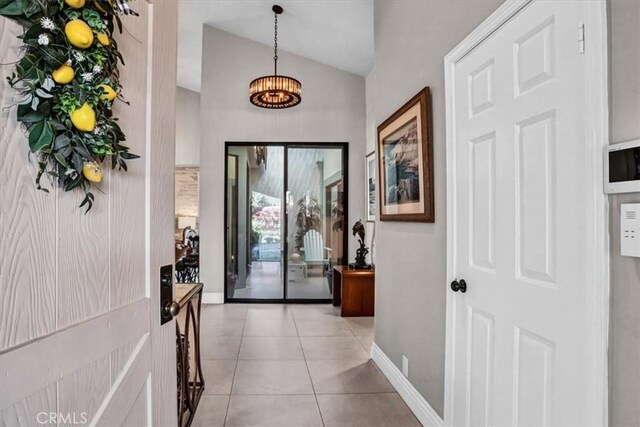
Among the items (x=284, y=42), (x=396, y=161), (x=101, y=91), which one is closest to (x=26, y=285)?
(x=101, y=91)

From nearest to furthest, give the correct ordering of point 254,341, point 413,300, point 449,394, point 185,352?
1. point 449,394
2. point 185,352
3. point 413,300
4. point 254,341

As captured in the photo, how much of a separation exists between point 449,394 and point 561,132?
1.39m

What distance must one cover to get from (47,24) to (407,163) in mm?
2154

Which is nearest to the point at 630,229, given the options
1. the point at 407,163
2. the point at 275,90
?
the point at 407,163

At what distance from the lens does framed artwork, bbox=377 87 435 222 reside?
7.14 feet

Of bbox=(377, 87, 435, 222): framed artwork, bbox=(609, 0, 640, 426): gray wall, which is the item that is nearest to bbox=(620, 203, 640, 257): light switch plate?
bbox=(609, 0, 640, 426): gray wall

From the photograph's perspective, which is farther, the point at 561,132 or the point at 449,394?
the point at 449,394

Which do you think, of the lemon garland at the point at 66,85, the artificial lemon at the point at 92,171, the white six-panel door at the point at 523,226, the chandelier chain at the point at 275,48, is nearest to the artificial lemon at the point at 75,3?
the lemon garland at the point at 66,85

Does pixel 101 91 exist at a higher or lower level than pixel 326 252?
higher

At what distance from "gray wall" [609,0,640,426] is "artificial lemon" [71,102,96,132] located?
1.30 metres

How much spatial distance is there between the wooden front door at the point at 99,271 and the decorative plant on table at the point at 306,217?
4373mm

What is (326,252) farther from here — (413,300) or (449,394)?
(449,394)

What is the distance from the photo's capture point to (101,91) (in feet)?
2.40

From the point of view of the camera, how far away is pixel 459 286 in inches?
71.3
